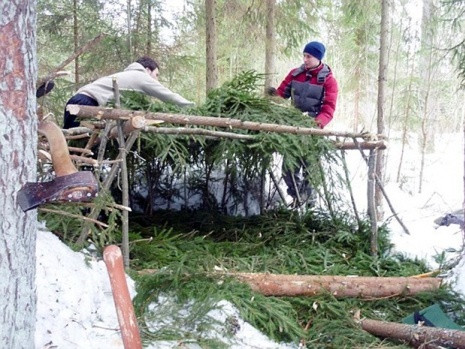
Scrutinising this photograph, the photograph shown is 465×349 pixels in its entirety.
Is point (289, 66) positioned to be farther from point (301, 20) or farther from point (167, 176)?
point (167, 176)

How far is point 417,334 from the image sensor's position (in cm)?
391

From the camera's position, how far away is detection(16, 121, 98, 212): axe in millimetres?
1735

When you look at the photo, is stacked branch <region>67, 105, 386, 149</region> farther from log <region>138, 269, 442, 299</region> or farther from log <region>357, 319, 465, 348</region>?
log <region>357, 319, 465, 348</region>

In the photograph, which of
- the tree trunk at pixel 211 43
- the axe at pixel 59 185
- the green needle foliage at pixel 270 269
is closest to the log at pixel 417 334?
the green needle foliage at pixel 270 269

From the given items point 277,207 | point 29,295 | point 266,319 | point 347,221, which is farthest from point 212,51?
point 29,295

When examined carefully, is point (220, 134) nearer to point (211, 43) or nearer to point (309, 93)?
point (309, 93)

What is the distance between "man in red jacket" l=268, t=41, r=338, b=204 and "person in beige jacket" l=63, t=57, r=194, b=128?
65.2 inches

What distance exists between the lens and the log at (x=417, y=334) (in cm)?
375

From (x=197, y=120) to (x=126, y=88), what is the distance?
4.07 ft

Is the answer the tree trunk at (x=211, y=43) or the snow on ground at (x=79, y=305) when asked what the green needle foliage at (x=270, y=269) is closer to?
the snow on ground at (x=79, y=305)

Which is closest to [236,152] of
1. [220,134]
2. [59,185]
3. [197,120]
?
[220,134]

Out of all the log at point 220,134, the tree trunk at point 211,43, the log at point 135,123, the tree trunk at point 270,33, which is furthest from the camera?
the tree trunk at point 270,33

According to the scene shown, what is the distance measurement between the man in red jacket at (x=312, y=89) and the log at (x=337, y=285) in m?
2.07

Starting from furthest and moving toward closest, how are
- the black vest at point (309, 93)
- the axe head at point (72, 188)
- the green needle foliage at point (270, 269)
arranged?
the black vest at point (309, 93) < the green needle foliage at point (270, 269) < the axe head at point (72, 188)
